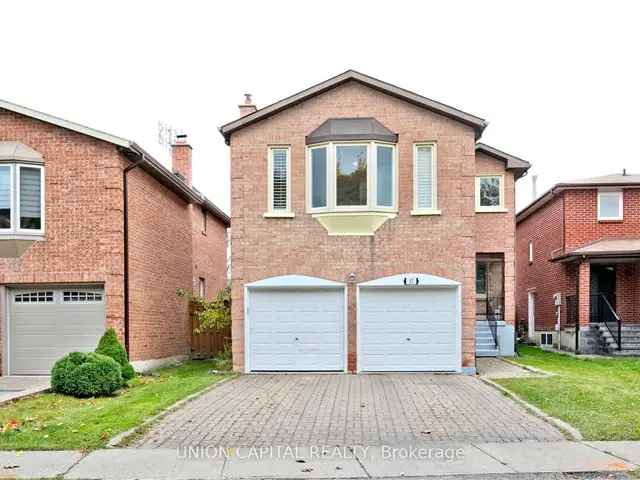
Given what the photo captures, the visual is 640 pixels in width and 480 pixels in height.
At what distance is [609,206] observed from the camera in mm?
23641

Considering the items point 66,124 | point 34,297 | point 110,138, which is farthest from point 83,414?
point 66,124

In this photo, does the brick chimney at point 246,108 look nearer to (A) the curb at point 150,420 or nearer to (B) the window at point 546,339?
(A) the curb at point 150,420

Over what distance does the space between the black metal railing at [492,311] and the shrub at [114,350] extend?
12.0 m

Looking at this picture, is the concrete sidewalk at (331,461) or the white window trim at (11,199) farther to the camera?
the white window trim at (11,199)

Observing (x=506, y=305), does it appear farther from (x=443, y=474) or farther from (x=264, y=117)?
(x=443, y=474)

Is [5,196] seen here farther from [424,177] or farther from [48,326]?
[424,177]

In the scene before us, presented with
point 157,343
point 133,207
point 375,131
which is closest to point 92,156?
point 133,207

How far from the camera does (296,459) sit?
8188mm

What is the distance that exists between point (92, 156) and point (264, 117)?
443 cm

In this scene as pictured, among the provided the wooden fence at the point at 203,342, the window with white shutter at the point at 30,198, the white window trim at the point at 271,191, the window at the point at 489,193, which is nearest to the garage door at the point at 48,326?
the window with white shutter at the point at 30,198

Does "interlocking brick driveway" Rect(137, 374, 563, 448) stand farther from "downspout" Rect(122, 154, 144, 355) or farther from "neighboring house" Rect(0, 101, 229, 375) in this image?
"neighboring house" Rect(0, 101, 229, 375)

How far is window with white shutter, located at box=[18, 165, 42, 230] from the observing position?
53.4ft

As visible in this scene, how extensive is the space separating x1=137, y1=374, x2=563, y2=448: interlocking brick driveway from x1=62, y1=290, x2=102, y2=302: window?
4495 millimetres

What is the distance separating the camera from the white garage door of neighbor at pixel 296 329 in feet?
55.3
